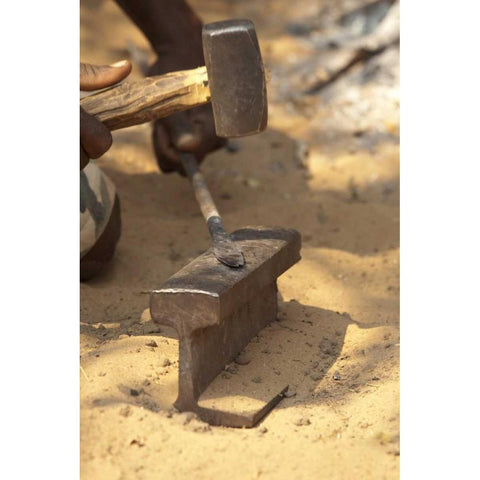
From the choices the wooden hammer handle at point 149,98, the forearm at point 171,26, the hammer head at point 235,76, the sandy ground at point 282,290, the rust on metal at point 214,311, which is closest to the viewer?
the sandy ground at point 282,290

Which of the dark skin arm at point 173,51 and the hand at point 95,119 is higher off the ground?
the hand at point 95,119

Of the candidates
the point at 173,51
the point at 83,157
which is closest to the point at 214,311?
the point at 83,157

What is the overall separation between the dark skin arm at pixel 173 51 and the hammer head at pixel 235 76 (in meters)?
0.94

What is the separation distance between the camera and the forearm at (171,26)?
Answer: 3582 mm

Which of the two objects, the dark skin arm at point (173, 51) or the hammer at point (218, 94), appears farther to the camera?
the dark skin arm at point (173, 51)

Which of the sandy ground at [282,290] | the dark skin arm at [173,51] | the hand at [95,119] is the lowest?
the sandy ground at [282,290]

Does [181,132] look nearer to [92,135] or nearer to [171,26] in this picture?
[171,26]

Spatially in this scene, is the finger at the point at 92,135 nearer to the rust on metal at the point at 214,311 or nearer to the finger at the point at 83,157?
the finger at the point at 83,157

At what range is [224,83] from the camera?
Result: 2.53 meters

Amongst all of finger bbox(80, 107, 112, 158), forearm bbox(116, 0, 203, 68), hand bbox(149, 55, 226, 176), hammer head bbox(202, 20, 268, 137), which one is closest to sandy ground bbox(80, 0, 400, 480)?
hand bbox(149, 55, 226, 176)

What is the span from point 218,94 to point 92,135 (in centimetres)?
39

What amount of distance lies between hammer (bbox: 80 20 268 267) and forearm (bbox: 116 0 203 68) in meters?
0.90

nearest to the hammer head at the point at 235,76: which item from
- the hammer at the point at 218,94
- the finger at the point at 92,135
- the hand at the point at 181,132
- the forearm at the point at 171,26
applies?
the hammer at the point at 218,94

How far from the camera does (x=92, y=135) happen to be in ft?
8.77
